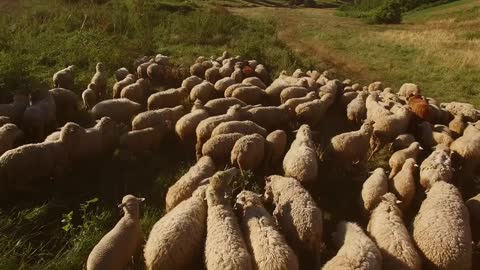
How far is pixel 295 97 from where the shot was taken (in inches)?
431

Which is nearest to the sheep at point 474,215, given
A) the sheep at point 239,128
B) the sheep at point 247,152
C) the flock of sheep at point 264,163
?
the flock of sheep at point 264,163

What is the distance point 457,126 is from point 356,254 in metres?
6.24

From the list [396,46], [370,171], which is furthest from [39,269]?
[396,46]

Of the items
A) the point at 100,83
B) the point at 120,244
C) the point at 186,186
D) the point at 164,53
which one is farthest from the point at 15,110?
the point at 164,53

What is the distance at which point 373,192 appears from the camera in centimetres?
672

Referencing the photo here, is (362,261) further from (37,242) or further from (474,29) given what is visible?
(474,29)

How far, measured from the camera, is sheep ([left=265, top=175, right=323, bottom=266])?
562 cm

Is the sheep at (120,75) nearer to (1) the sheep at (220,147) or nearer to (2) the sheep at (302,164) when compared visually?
(1) the sheep at (220,147)

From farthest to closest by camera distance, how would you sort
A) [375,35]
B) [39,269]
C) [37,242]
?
1. [375,35]
2. [37,242]
3. [39,269]

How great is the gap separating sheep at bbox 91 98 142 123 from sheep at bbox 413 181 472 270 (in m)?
6.67

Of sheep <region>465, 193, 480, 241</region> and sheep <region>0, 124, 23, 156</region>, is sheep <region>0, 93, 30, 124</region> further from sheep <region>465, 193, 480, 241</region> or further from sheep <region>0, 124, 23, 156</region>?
sheep <region>465, 193, 480, 241</region>

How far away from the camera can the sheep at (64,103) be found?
33.1 feet

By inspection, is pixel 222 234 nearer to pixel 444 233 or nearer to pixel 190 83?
pixel 444 233

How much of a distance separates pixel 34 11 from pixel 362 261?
20.7 metres
